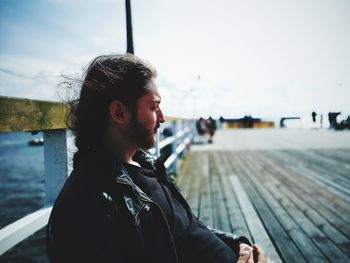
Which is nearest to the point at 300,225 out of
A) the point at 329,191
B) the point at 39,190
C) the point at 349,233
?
the point at 349,233

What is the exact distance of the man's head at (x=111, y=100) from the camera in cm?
126

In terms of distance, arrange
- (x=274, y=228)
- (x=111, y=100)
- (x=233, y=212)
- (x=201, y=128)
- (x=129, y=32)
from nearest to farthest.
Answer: (x=111, y=100)
(x=129, y=32)
(x=274, y=228)
(x=233, y=212)
(x=201, y=128)

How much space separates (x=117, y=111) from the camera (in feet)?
4.17

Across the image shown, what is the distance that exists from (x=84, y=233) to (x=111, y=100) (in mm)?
595

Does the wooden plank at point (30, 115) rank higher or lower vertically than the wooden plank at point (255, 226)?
higher

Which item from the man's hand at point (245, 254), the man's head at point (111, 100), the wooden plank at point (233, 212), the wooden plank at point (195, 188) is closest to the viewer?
the man's head at point (111, 100)

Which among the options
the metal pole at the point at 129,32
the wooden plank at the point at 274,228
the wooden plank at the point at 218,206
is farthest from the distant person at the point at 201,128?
the metal pole at the point at 129,32

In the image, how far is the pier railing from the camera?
1.06m

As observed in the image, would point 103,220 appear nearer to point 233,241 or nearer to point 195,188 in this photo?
point 233,241

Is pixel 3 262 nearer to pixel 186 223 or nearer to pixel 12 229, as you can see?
pixel 12 229

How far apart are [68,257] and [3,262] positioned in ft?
14.2

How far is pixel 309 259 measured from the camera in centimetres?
236

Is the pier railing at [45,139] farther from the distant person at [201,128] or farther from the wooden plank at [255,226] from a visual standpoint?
the distant person at [201,128]

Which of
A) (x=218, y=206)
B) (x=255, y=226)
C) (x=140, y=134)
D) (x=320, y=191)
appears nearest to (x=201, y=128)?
(x=320, y=191)
